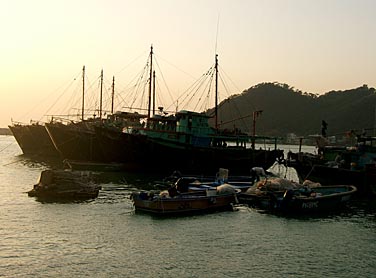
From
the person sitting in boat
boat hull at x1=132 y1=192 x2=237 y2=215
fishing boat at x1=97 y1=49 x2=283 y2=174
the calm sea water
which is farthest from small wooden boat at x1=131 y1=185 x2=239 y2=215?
fishing boat at x1=97 y1=49 x2=283 y2=174

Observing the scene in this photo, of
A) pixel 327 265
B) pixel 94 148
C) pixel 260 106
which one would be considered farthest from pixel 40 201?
pixel 260 106

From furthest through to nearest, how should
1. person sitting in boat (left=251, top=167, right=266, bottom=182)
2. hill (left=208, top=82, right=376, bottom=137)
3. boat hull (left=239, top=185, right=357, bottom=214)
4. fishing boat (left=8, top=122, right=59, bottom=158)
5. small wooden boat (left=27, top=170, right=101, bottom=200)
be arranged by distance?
1. hill (left=208, top=82, right=376, bottom=137)
2. fishing boat (left=8, top=122, right=59, bottom=158)
3. person sitting in boat (left=251, top=167, right=266, bottom=182)
4. small wooden boat (left=27, top=170, right=101, bottom=200)
5. boat hull (left=239, top=185, right=357, bottom=214)

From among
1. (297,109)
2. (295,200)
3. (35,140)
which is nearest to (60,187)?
(295,200)

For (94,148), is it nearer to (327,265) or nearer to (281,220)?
(281,220)

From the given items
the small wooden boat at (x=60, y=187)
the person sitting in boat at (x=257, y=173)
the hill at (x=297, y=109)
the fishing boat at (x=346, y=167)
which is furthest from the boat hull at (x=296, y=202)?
the hill at (x=297, y=109)

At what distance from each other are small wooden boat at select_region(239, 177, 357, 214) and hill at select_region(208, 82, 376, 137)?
12308 centimetres

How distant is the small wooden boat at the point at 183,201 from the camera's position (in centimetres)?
2403

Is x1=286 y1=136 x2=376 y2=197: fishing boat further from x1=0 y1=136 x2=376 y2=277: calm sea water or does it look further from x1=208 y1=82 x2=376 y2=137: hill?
x1=208 y1=82 x2=376 y2=137: hill

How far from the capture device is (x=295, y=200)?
26.2 metres

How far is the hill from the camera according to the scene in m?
156

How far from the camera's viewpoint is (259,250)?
1875 cm

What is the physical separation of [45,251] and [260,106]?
551ft

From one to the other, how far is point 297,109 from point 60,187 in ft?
529

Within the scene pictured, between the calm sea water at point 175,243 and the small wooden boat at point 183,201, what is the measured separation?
62 centimetres
